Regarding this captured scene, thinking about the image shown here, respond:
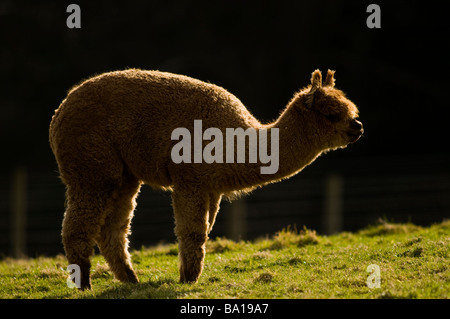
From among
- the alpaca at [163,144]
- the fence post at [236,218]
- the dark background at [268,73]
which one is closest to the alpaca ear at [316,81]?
the alpaca at [163,144]

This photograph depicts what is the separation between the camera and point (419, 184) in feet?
56.9

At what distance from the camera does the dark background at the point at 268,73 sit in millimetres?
17406

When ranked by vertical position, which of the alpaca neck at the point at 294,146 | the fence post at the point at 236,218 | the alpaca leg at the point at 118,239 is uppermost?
the alpaca neck at the point at 294,146

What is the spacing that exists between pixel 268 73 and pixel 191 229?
13.4m

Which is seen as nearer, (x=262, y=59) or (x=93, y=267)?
(x=93, y=267)

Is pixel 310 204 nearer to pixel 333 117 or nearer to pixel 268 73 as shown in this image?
pixel 268 73

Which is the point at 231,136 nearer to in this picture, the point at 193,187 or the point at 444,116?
the point at 193,187

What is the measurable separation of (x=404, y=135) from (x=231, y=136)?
13.0 meters

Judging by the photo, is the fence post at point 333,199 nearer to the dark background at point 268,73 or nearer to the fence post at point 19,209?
the dark background at point 268,73

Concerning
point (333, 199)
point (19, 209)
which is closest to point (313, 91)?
point (19, 209)

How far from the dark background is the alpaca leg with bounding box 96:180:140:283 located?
10.3 metres

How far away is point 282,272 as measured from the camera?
6.49 m
